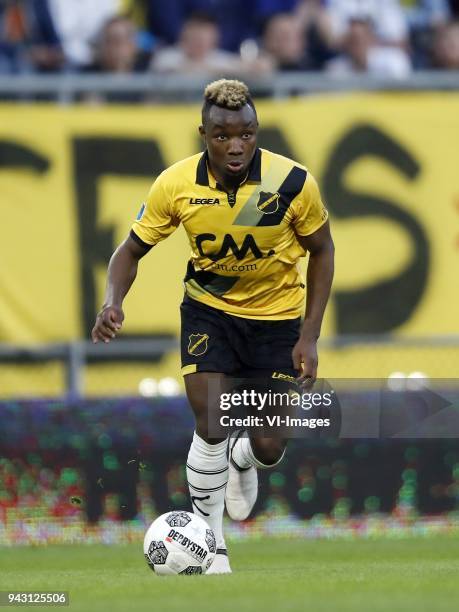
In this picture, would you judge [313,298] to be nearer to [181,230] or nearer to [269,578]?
[269,578]

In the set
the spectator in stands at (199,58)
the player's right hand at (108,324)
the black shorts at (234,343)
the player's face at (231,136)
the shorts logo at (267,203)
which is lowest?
the black shorts at (234,343)

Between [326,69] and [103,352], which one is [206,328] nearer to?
[103,352]

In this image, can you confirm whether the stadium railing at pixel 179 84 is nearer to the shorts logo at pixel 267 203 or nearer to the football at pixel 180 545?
the shorts logo at pixel 267 203

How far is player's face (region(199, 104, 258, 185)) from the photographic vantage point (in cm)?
801

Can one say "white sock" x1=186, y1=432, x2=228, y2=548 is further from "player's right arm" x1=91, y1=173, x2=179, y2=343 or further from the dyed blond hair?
the dyed blond hair

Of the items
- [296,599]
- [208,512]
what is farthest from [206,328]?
[296,599]

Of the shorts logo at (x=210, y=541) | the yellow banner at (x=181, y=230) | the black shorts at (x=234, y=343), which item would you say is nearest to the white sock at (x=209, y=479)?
the shorts logo at (x=210, y=541)

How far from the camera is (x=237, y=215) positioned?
8344mm

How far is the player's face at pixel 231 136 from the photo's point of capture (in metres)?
8.01

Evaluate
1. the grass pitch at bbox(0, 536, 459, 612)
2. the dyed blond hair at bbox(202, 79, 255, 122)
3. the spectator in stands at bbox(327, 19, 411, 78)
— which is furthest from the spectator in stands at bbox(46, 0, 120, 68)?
the dyed blond hair at bbox(202, 79, 255, 122)

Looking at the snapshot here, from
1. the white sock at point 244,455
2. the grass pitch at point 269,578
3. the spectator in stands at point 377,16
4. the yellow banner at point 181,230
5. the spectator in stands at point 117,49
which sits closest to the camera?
the grass pitch at point 269,578

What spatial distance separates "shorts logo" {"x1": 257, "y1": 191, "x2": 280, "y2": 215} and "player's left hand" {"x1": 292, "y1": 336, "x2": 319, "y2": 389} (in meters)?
0.70

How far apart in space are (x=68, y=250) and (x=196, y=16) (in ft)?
8.33

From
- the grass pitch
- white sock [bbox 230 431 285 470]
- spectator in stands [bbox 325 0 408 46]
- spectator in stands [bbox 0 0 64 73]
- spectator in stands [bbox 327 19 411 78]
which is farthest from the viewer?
spectator in stands [bbox 325 0 408 46]
